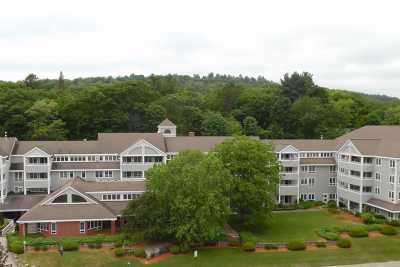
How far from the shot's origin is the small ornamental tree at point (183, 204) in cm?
4100

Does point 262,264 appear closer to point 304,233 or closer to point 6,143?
point 304,233

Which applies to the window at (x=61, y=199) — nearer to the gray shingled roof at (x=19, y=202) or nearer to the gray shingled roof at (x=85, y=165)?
the gray shingled roof at (x=19, y=202)

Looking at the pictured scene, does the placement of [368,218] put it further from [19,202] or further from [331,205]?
[19,202]

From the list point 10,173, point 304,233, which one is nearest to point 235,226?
point 304,233

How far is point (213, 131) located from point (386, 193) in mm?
35492

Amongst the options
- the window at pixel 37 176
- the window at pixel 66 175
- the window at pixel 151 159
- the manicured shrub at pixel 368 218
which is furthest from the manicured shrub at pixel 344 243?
the window at pixel 37 176

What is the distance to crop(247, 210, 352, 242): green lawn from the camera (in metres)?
45.9

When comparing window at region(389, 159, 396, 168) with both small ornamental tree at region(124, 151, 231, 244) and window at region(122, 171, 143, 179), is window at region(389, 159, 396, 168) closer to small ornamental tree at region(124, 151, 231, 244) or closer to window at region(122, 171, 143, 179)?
small ornamental tree at region(124, 151, 231, 244)

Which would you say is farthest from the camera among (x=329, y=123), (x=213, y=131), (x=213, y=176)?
(x=329, y=123)

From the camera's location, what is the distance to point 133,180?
56.6 meters

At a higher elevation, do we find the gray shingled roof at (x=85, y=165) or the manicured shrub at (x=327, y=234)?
the gray shingled roof at (x=85, y=165)

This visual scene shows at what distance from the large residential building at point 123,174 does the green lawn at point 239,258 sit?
6.27 meters

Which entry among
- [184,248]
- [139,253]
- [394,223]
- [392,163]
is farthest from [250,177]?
[392,163]

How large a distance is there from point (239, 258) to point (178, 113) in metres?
53.1
